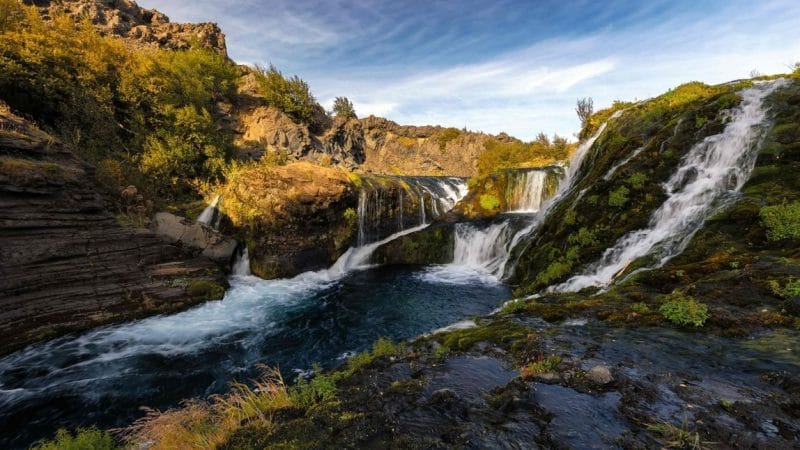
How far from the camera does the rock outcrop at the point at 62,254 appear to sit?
12.5m

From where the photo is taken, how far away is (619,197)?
42.4 feet

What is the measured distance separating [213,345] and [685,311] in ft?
48.3

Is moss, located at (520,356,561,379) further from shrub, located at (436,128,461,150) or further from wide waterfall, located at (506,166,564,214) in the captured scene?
shrub, located at (436,128,461,150)

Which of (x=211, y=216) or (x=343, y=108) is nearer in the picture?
(x=211, y=216)

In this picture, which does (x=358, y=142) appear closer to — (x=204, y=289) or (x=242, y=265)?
(x=242, y=265)

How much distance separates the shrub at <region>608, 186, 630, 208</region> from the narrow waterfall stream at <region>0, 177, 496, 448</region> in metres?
6.36

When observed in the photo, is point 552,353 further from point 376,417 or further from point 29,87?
point 29,87

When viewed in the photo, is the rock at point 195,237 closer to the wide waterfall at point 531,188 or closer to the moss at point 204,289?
the moss at point 204,289

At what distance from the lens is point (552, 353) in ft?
19.8

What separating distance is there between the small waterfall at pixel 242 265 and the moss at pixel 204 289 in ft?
11.3

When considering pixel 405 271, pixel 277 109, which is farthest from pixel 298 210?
pixel 277 109

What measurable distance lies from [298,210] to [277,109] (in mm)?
27081

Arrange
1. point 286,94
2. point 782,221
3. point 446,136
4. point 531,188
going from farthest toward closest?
1. point 446,136
2. point 286,94
3. point 531,188
4. point 782,221

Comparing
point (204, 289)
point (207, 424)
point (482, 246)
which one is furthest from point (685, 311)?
point (204, 289)
